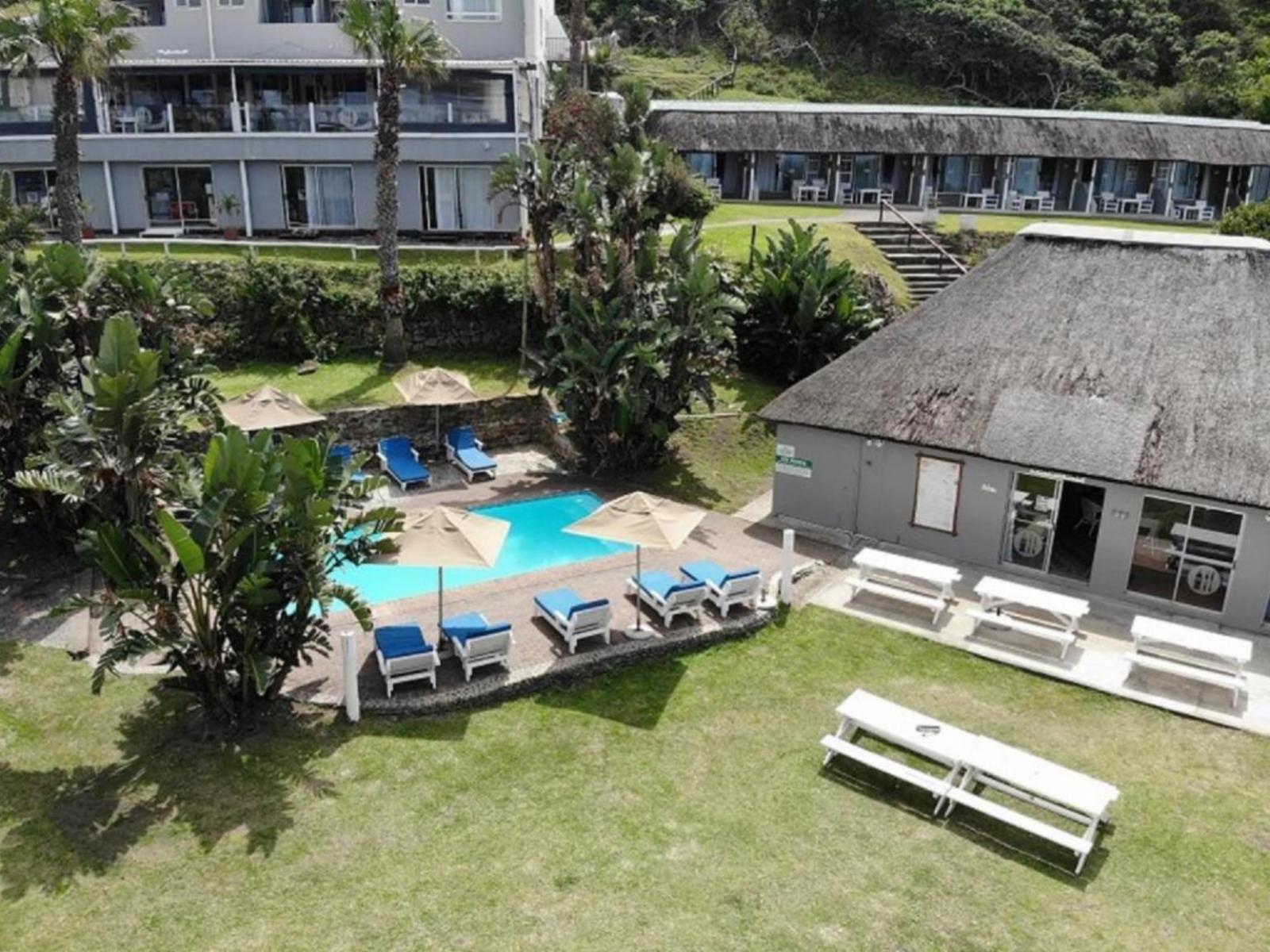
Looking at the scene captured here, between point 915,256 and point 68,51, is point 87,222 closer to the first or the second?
point 68,51

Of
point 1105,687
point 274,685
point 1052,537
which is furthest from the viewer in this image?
point 1052,537

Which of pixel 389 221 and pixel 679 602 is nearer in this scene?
pixel 679 602

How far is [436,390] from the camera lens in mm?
24500

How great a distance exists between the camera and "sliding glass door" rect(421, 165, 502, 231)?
34875 mm

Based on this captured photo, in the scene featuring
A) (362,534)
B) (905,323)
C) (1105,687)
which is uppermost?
(905,323)

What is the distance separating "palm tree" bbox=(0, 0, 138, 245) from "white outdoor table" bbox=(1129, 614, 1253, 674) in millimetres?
24562

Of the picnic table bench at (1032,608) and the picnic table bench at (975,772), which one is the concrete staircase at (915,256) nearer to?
the picnic table bench at (1032,608)

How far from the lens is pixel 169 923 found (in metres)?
11.1

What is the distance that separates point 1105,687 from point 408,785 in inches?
420

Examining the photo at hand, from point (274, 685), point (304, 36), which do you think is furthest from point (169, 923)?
point (304, 36)

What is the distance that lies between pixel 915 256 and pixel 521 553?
2084 cm

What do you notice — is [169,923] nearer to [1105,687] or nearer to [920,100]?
[1105,687]

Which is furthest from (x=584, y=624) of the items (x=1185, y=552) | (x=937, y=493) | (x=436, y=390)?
(x=1185, y=552)

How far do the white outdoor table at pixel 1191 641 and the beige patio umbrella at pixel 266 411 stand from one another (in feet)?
52.8
